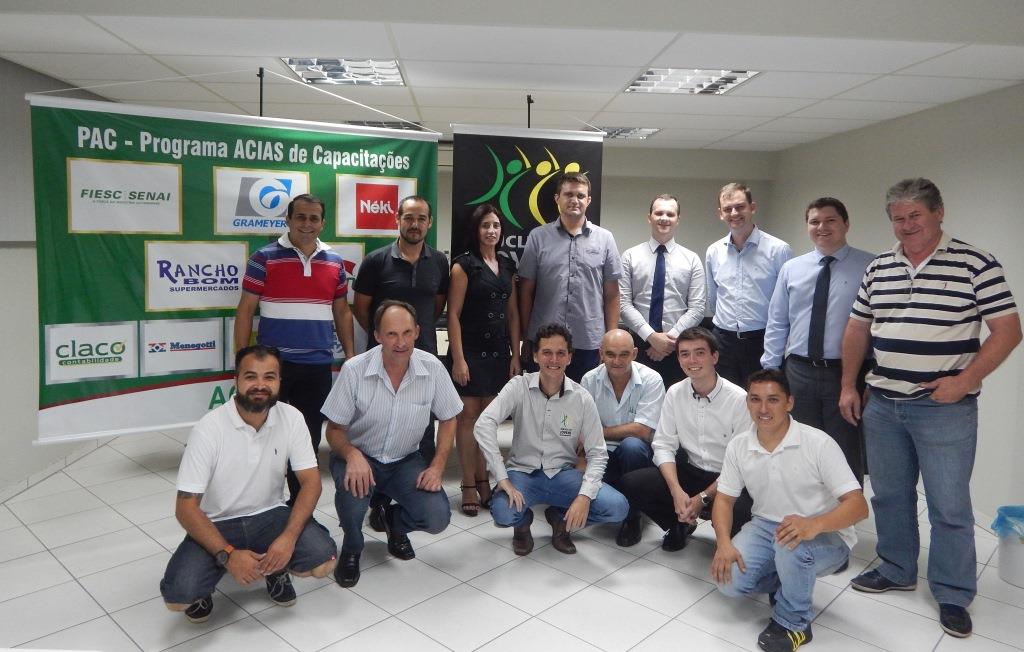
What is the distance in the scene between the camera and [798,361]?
330 cm

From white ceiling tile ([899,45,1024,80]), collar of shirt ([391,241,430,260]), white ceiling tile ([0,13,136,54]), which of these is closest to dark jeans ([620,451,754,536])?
collar of shirt ([391,241,430,260])

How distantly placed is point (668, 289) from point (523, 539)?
1.72 meters

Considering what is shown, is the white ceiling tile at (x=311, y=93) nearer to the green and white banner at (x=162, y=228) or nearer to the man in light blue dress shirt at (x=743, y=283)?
the green and white banner at (x=162, y=228)

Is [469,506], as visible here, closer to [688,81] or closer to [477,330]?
[477,330]

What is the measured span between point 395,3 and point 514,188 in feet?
4.46

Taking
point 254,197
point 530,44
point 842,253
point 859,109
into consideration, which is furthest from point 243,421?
point 859,109

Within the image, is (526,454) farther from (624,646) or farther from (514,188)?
(514,188)

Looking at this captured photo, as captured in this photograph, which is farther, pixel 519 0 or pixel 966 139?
pixel 966 139

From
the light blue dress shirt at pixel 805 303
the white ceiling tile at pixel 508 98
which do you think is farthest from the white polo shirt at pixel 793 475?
the white ceiling tile at pixel 508 98

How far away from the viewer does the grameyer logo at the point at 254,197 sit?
367 centimetres

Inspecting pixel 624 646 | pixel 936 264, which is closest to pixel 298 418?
pixel 624 646

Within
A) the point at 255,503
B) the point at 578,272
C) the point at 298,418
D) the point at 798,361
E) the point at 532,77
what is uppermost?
the point at 532,77

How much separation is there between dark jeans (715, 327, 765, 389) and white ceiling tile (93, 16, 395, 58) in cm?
249

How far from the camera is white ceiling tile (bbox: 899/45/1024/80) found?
3.27 metres
